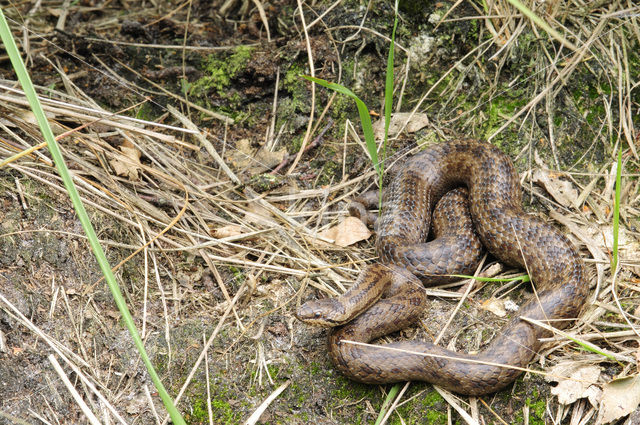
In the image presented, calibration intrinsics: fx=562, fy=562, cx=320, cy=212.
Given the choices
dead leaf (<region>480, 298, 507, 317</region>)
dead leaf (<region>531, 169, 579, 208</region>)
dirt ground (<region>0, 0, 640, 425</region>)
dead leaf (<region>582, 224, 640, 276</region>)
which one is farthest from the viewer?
dead leaf (<region>531, 169, 579, 208</region>)

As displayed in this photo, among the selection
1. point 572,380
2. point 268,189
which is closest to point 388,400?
point 572,380

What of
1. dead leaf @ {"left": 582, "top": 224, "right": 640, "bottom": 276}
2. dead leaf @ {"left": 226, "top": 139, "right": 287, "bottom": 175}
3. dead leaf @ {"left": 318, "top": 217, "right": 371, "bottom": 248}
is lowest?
dead leaf @ {"left": 318, "top": 217, "right": 371, "bottom": 248}

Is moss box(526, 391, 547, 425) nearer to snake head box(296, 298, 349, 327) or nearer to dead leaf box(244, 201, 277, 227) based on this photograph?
snake head box(296, 298, 349, 327)

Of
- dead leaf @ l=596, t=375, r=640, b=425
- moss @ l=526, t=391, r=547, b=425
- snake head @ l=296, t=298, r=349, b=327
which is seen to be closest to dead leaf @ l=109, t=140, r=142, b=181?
snake head @ l=296, t=298, r=349, b=327

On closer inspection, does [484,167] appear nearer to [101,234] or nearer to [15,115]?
[101,234]

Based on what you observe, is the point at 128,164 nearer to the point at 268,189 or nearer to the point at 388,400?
the point at 268,189

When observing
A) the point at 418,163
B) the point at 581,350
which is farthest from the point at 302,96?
the point at 581,350

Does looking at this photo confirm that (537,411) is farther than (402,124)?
No
